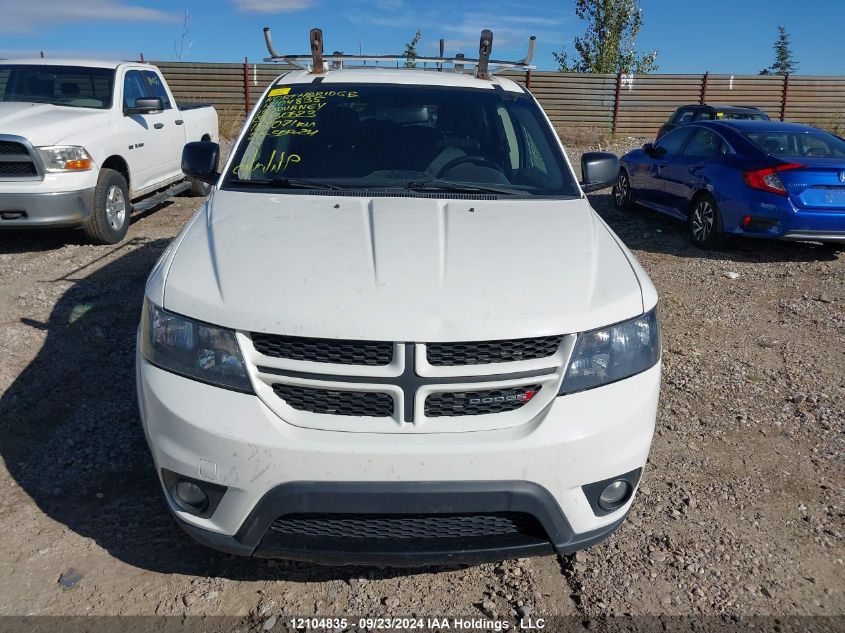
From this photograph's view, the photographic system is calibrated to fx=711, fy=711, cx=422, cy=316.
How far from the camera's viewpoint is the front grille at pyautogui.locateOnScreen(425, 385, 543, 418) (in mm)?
2244

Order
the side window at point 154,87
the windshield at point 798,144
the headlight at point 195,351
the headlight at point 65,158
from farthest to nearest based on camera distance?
the side window at point 154,87 < the windshield at point 798,144 < the headlight at point 65,158 < the headlight at point 195,351

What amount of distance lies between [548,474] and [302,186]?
6.02ft

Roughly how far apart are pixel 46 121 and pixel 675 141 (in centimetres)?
718

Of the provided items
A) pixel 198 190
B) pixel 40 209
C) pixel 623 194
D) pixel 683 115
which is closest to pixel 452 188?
pixel 40 209

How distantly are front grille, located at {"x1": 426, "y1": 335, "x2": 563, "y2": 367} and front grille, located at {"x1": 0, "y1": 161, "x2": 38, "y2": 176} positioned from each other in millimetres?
5716

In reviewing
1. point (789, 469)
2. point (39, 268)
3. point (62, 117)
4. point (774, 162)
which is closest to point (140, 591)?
point (789, 469)

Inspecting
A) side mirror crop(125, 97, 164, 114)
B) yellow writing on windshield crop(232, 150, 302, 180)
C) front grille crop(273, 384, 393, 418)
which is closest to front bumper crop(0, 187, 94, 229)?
side mirror crop(125, 97, 164, 114)

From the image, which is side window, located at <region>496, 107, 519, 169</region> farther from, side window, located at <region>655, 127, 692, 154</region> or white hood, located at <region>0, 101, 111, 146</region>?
side window, located at <region>655, 127, 692, 154</region>

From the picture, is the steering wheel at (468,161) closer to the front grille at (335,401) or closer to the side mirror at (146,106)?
the front grille at (335,401)

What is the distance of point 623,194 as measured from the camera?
396 inches

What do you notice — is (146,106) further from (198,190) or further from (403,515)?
(403,515)

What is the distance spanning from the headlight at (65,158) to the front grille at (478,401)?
572 centimetres

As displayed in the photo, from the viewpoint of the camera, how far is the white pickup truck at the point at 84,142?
21.1 feet

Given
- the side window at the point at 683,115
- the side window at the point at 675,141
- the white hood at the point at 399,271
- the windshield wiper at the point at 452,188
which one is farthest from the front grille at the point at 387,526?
the side window at the point at 683,115
